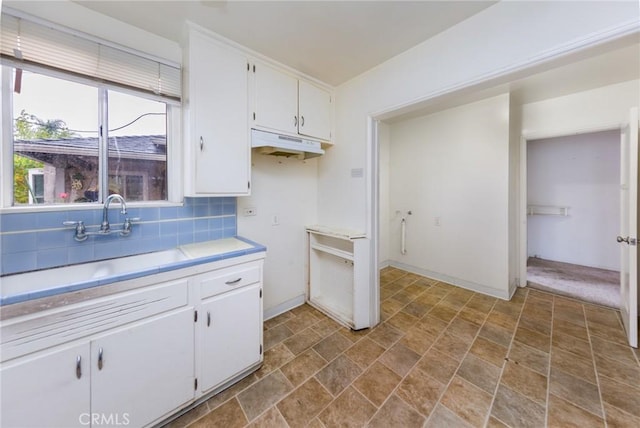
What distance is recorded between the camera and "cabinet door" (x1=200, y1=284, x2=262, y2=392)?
4.81 ft

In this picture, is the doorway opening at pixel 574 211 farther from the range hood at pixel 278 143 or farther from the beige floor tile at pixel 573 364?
the range hood at pixel 278 143

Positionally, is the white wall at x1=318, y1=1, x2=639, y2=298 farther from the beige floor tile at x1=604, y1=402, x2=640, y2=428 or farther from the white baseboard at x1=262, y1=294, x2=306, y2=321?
the beige floor tile at x1=604, y1=402, x2=640, y2=428

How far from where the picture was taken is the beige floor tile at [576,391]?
4.71 feet

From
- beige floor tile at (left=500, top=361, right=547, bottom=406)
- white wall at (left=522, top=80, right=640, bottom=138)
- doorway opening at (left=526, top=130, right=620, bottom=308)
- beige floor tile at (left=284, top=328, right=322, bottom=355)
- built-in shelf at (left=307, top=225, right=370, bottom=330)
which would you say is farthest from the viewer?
doorway opening at (left=526, top=130, right=620, bottom=308)

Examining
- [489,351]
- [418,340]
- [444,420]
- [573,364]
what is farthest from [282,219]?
[573,364]

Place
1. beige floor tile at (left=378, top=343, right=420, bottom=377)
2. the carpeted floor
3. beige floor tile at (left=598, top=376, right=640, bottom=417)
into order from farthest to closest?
1. the carpeted floor
2. beige floor tile at (left=378, top=343, right=420, bottom=377)
3. beige floor tile at (left=598, top=376, right=640, bottom=417)

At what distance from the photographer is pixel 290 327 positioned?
2.30 meters

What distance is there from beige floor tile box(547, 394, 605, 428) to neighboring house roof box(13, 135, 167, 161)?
3.22m

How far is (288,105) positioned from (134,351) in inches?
83.8

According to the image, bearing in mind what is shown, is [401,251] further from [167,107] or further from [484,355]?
[167,107]

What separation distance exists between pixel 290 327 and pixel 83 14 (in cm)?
286

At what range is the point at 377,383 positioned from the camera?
64.1 inches

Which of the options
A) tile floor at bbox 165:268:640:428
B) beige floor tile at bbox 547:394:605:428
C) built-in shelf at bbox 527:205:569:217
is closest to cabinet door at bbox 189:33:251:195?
tile floor at bbox 165:268:640:428

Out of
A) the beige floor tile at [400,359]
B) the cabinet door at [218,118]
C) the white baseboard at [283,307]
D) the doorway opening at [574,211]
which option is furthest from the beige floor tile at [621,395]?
the cabinet door at [218,118]
